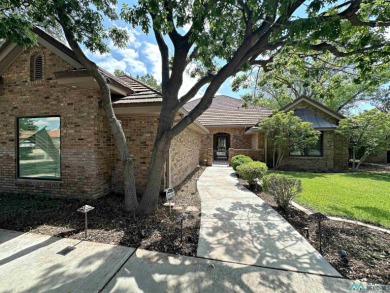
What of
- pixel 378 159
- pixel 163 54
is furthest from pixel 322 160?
pixel 163 54

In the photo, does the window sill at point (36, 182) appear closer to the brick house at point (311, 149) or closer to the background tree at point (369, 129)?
the brick house at point (311, 149)

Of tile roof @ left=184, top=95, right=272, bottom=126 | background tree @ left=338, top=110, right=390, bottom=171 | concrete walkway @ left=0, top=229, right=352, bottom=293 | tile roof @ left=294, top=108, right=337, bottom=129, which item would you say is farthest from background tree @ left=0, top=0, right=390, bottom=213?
tile roof @ left=184, top=95, right=272, bottom=126

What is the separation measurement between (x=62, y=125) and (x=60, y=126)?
119 millimetres

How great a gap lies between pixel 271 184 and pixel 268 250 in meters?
2.36

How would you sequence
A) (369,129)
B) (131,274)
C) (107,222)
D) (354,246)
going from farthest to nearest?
1. (369,129)
2. (107,222)
3. (354,246)
4. (131,274)

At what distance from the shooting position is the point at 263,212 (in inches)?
202

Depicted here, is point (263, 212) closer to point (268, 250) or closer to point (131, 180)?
point (268, 250)

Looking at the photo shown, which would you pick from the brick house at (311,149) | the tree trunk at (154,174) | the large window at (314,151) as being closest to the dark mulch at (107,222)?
the tree trunk at (154,174)

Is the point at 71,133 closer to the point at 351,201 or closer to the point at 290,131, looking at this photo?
the point at 351,201

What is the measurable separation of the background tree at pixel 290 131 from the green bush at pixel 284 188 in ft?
26.3

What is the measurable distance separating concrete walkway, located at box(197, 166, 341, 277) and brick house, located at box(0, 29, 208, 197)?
247 centimetres

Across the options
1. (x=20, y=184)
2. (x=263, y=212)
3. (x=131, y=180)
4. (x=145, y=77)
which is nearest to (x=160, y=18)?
(x=131, y=180)

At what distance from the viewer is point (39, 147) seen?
626cm

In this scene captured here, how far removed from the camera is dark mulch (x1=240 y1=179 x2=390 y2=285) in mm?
2789
